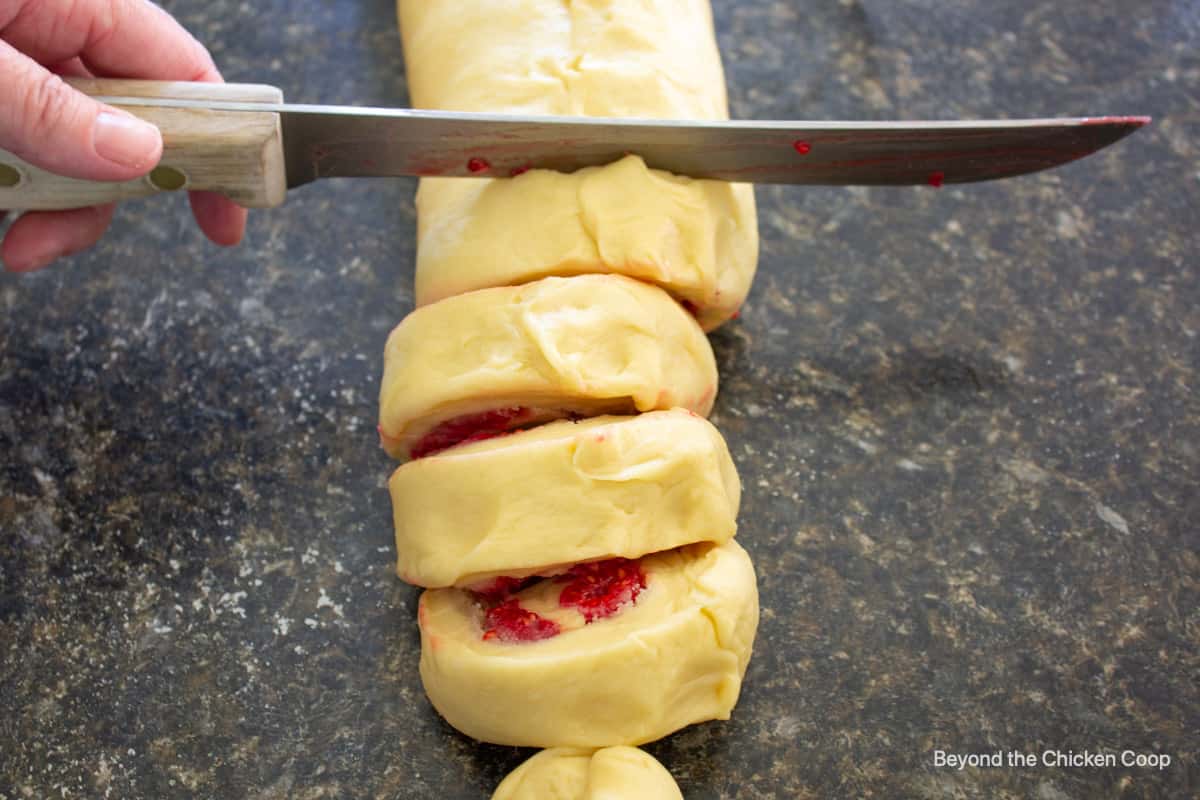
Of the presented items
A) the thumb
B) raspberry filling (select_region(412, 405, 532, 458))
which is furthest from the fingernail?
raspberry filling (select_region(412, 405, 532, 458))

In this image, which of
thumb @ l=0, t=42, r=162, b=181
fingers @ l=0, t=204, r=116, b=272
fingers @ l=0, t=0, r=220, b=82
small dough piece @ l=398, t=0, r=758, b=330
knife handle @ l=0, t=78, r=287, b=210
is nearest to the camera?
thumb @ l=0, t=42, r=162, b=181

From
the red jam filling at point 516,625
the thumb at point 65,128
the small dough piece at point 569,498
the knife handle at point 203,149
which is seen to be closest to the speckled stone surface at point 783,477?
the red jam filling at point 516,625

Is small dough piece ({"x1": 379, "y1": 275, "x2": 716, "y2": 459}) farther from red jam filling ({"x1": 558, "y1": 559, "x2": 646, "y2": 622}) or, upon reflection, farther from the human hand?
the human hand

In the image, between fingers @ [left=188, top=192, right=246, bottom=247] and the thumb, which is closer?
the thumb

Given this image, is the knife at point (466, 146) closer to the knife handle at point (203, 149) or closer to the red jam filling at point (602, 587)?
the knife handle at point (203, 149)

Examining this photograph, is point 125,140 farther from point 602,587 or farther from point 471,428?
point 602,587

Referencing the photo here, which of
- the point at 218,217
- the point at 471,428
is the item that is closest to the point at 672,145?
the point at 471,428
